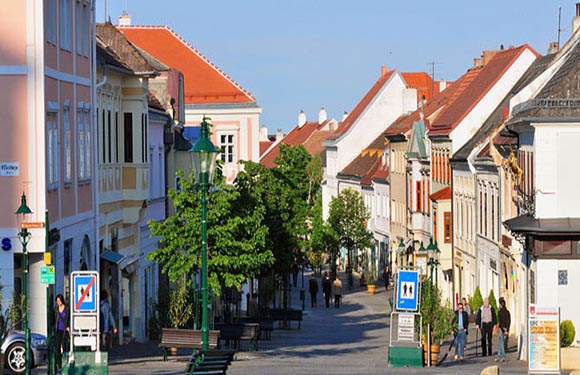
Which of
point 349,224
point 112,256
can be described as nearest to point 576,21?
point 112,256

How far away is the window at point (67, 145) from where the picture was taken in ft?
115

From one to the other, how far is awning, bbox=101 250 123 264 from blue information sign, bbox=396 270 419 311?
9017mm

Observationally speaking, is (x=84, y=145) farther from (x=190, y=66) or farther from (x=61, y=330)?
(x=190, y=66)

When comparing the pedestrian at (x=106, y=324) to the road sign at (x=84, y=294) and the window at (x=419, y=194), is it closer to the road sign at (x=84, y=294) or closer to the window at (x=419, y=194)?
the road sign at (x=84, y=294)

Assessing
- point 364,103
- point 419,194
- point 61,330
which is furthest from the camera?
point 364,103

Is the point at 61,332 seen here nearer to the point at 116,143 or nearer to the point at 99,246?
the point at 99,246

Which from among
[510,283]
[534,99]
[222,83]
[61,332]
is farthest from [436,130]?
[61,332]

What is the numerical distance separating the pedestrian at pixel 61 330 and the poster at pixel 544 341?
8427mm

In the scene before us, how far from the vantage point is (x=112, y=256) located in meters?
41.9

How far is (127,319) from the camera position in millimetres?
45844

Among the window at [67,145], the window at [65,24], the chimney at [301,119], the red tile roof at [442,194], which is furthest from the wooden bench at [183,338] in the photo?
the chimney at [301,119]

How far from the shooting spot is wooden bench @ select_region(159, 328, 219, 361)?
1379 inches

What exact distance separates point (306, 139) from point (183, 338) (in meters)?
119

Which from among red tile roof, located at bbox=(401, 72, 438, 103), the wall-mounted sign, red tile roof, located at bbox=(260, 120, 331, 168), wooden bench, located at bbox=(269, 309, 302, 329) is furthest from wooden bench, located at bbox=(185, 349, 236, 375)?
red tile roof, located at bbox=(260, 120, 331, 168)
